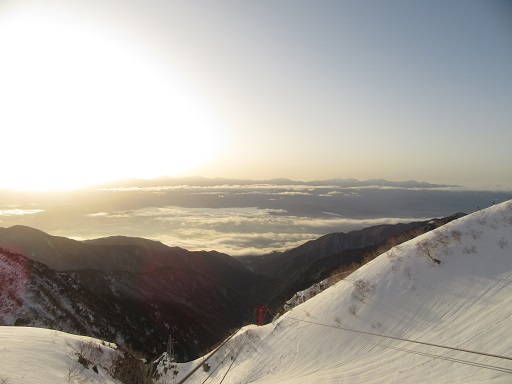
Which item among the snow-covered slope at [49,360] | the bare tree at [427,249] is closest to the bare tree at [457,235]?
the bare tree at [427,249]

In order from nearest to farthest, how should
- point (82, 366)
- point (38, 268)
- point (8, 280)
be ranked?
point (82, 366) < point (8, 280) < point (38, 268)

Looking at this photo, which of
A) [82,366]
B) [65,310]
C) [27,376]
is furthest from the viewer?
[65,310]

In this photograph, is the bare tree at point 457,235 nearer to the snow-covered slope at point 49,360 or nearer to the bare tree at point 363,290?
the bare tree at point 363,290

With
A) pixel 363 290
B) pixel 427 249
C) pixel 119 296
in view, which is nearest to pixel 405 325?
pixel 363 290

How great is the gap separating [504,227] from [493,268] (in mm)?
4858

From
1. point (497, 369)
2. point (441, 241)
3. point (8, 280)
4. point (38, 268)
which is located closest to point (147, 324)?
point (38, 268)

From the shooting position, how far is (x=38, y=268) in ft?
193

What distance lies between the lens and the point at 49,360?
42.2 ft

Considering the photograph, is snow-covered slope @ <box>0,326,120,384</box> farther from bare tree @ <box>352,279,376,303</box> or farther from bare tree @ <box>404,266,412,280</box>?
bare tree @ <box>404,266,412,280</box>

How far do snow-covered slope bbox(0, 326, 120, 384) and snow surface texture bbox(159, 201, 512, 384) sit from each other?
5.82 meters

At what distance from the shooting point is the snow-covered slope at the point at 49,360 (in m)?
10.4

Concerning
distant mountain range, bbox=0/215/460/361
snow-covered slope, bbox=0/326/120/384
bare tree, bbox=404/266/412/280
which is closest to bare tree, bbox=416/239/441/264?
bare tree, bbox=404/266/412/280

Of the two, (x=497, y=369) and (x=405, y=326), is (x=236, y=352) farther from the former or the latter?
(x=497, y=369)

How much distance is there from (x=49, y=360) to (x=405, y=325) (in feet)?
49.2
